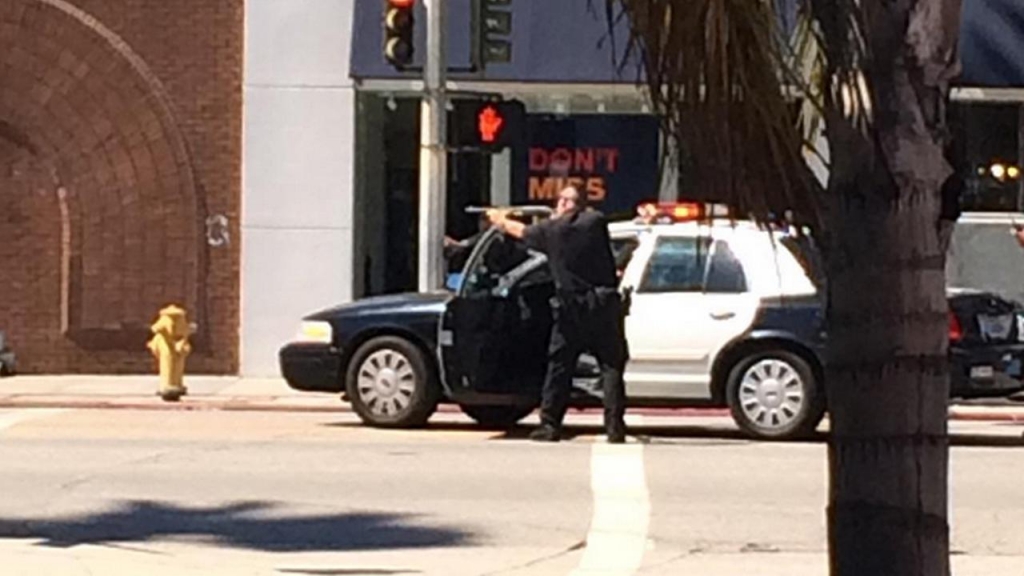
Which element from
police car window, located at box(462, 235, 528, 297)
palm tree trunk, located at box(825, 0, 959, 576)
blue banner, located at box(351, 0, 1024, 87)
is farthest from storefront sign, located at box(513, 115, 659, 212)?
palm tree trunk, located at box(825, 0, 959, 576)

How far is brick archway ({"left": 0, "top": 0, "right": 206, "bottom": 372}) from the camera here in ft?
74.6

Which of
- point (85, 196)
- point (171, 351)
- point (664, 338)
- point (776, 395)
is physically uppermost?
point (85, 196)

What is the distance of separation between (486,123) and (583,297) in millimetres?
4673

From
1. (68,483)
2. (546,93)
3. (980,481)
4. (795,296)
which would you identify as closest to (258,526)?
(68,483)

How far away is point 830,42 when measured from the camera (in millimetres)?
4902

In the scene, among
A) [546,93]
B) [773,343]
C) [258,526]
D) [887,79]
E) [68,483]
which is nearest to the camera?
[887,79]

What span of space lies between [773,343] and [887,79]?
11201 millimetres

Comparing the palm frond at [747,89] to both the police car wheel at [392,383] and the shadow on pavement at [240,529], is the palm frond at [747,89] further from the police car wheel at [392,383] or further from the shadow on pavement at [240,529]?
the police car wheel at [392,383]

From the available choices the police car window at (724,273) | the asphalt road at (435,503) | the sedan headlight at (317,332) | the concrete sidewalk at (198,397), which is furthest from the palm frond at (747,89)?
the concrete sidewalk at (198,397)

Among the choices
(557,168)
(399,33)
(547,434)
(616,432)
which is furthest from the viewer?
(557,168)

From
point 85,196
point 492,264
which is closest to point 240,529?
point 492,264

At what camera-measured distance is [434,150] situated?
2006 cm

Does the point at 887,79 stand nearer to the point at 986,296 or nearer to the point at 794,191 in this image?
the point at 794,191

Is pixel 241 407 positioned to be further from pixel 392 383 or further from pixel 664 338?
pixel 664 338
